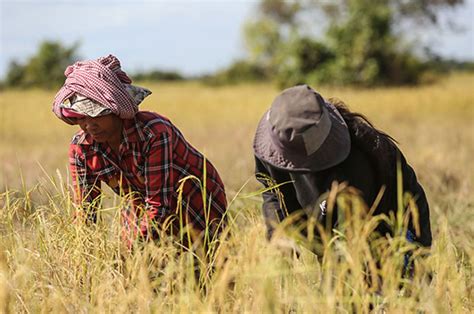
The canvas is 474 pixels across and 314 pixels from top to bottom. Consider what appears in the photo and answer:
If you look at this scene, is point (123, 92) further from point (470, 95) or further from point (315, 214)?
point (470, 95)

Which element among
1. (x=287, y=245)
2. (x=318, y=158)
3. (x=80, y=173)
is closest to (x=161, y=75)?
(x=80, y=173)

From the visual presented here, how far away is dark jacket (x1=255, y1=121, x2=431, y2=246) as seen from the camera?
7.85 ft

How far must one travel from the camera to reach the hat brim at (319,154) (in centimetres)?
230

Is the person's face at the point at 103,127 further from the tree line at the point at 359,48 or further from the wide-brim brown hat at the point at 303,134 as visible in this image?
the tree line at the point at 359,48

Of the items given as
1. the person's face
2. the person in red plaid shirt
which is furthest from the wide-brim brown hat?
the person's face

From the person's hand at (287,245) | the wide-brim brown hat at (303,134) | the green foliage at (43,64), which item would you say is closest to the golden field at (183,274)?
the person's hand at (287,245)

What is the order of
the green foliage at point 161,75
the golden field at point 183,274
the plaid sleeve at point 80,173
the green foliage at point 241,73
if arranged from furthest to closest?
the green foliage at point 161,75
the green foliage at point 241,73
the plaid sleeve at point 80,173
the golden field at point 183,274

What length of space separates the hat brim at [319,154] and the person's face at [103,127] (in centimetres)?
62

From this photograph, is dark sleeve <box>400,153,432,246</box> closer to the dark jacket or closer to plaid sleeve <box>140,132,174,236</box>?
the dark jacket

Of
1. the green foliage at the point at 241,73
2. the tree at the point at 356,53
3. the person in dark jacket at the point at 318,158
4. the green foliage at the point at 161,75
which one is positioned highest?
the person in dark jacket at the point at 318,158

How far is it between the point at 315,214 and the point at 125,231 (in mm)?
693

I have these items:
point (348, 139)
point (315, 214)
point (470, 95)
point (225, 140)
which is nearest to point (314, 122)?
point (348, 139)

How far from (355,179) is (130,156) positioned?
862 mm

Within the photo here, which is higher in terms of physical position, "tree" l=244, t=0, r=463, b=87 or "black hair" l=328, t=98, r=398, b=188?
"black hair" l=328, t=98, r=398, b=188
